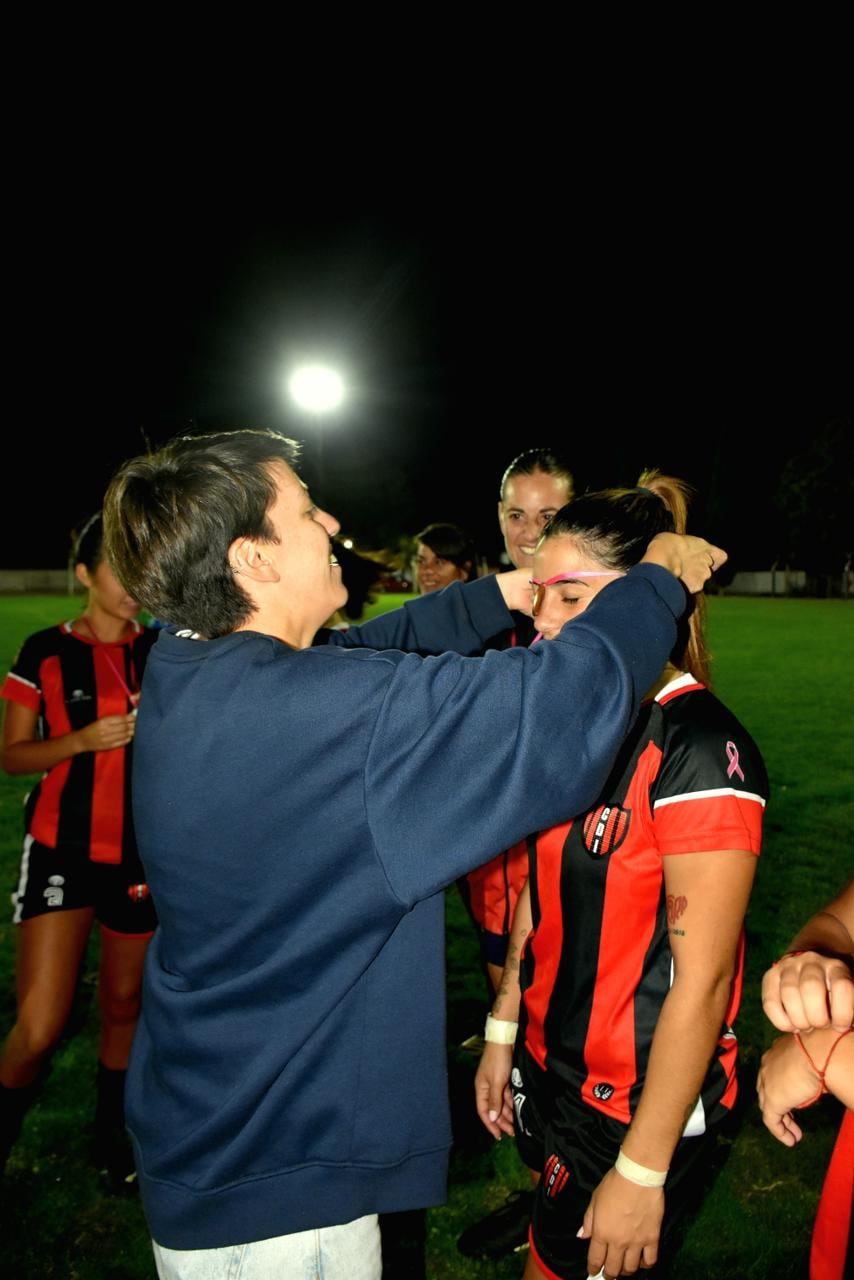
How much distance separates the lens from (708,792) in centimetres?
185

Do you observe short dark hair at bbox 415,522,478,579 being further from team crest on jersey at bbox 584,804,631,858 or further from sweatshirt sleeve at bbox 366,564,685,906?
sweatshirt sleeve at bbox 366,564,685,906

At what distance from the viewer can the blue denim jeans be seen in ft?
5.34

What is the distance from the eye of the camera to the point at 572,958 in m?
2.09

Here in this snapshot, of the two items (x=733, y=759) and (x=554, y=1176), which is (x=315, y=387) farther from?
(x=554, y=1176)

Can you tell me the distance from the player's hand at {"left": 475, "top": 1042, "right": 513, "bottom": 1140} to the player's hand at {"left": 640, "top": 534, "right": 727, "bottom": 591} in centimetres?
164

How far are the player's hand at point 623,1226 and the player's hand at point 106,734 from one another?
103 inches

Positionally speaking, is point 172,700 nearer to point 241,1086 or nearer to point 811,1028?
point 241,1086

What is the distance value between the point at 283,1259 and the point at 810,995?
3.98 ft

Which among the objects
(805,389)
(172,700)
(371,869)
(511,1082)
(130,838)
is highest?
(805,389)

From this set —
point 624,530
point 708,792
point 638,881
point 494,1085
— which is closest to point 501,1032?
point 494,1085

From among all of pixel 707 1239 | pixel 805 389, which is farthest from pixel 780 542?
pixel 707 1239

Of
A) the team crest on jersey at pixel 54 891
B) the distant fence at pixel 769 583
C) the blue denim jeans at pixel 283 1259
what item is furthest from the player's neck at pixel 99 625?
the distant fence at pixel 769 583

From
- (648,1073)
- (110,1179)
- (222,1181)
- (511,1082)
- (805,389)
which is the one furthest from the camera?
(805,389)

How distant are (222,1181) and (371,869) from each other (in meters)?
0.75
